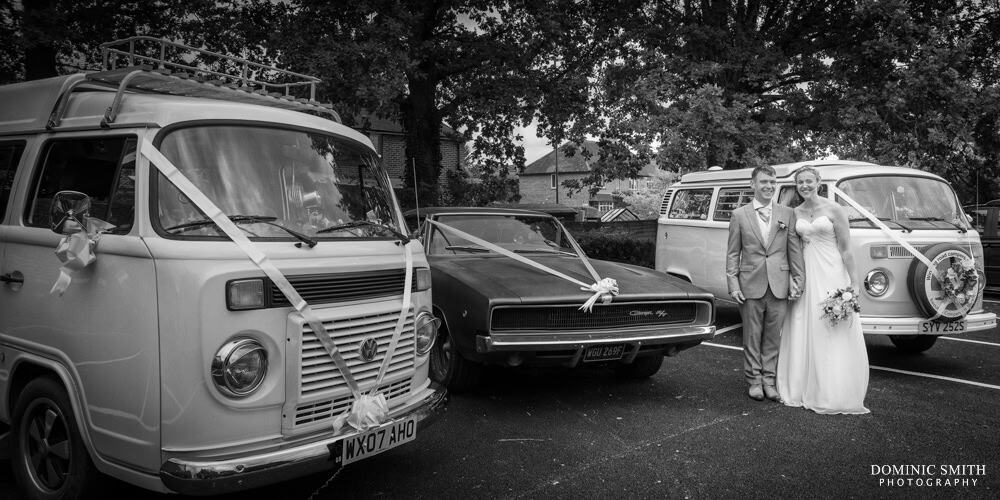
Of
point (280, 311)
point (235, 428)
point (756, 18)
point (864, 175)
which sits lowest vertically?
point (235, 428)

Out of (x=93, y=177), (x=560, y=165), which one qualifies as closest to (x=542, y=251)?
(x=93, y=177)

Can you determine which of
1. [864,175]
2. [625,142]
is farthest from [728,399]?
[625,142]

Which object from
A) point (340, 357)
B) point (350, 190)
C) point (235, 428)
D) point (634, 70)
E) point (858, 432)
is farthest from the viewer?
point (634, 70)

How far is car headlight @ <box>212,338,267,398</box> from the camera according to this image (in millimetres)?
3182

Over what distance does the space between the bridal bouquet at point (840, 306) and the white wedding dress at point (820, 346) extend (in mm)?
61

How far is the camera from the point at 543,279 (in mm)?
5801

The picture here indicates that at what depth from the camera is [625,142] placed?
18.3m

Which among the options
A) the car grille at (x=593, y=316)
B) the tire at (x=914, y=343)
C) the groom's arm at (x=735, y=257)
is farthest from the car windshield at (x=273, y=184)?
the tire at (x=914, y=343)

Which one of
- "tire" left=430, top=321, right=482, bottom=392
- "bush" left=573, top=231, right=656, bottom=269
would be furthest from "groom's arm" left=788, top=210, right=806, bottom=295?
"bush" left=573, top=231, right=656, bottom=269

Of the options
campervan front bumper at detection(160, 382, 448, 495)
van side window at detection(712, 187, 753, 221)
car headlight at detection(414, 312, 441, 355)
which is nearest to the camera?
campervan front bumper at detection(160, 382, 448, 495)

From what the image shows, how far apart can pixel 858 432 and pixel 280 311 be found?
433 centimetres

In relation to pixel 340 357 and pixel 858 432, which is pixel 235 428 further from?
pixel 858 432

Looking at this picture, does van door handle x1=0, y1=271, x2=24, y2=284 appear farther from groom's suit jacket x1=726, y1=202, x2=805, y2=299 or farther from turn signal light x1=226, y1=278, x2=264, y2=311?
groom's suit jacket x1=726, y1=202, x2=805, y2=299

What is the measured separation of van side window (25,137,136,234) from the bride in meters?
5.13
